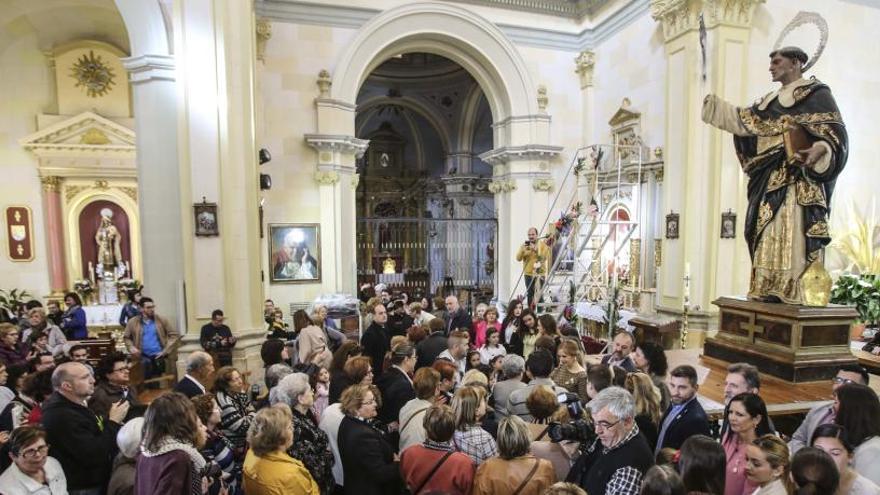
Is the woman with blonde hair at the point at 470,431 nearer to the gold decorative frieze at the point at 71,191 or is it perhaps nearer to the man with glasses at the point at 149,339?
the man with glasses at the point at 149,339

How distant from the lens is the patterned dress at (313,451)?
3.02 meters

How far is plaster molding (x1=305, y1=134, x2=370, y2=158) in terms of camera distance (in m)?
10.8

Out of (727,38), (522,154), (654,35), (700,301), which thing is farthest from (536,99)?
(700,301)

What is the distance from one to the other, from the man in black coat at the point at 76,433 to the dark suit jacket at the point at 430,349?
2.83 metres

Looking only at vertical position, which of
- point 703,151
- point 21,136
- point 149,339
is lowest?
point 149,339

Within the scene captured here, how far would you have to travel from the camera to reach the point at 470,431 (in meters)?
2.91

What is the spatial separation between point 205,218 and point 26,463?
15.2 feet

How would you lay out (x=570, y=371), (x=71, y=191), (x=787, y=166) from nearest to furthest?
(x=570, y=371), (x=787, y=166), (x=71, y=191)

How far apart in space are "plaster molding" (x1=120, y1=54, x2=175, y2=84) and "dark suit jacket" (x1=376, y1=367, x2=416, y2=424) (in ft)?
18.6

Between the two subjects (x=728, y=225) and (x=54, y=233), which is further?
(x=54, y=233)

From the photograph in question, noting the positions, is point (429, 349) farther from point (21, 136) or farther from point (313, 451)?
point (21, 136)

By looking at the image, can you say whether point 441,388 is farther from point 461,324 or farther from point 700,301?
point 700,301

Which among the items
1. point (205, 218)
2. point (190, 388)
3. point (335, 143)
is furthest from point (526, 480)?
point (335, 143)

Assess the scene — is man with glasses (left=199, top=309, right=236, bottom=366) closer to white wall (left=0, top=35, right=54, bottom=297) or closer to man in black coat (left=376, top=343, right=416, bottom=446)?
man in black coat (left=376, top=343, right=416, bottom=446)
